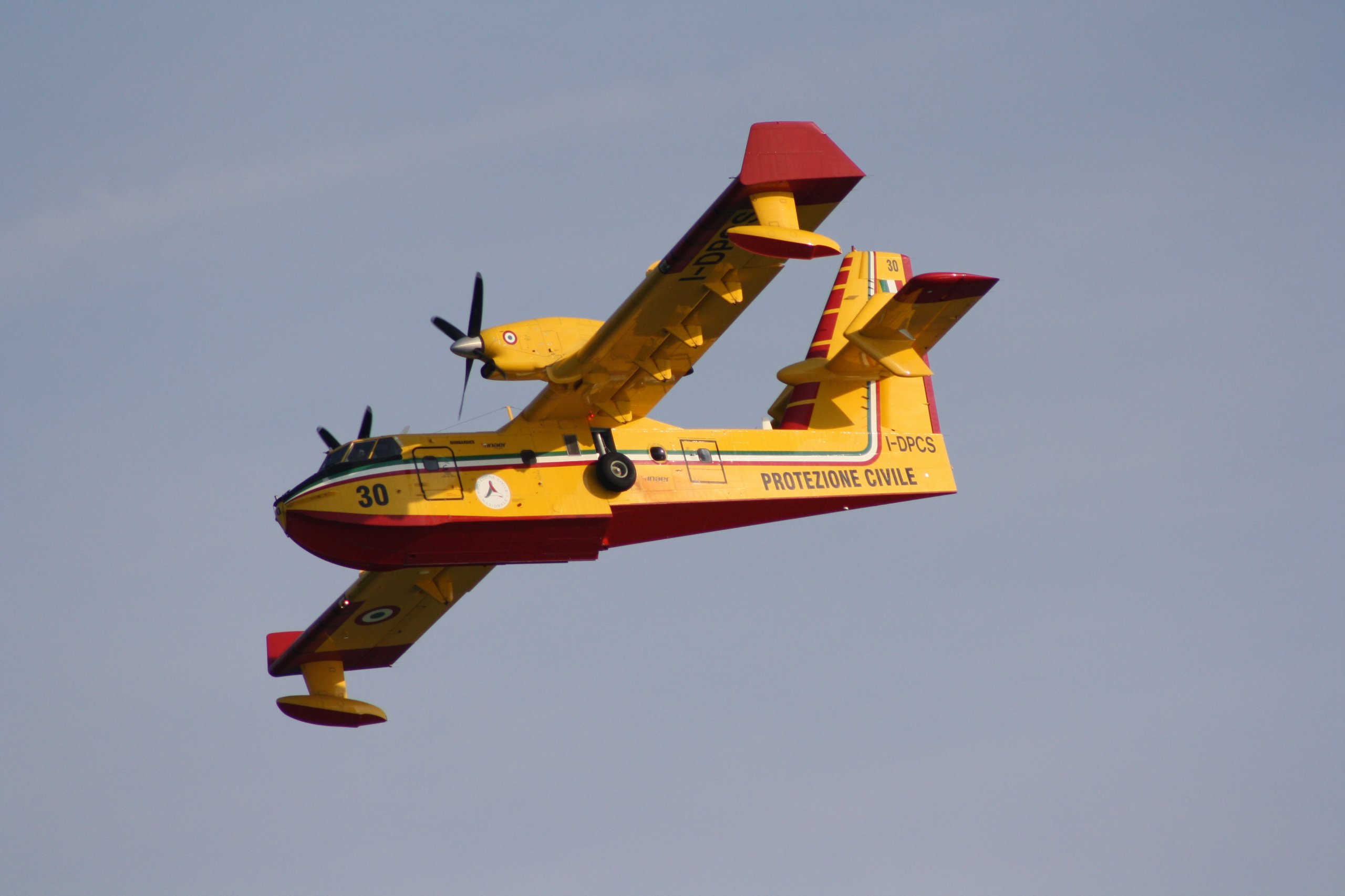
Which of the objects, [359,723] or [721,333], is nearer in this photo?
[721,333]

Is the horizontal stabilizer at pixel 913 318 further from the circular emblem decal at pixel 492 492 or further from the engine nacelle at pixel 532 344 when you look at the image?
the circular emblem decal at pixel 492 492

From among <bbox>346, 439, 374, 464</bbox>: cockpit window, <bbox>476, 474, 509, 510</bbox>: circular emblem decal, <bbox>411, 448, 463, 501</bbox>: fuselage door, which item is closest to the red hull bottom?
<bbox>476, 474, 509, 510</bbox>: circular emblem decal

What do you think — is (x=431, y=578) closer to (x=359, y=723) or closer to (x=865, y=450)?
(x=359, y=723)

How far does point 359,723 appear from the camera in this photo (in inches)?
1111

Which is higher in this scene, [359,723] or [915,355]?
[915,355]

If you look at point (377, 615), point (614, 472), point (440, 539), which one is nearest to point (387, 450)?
point (440, 539)

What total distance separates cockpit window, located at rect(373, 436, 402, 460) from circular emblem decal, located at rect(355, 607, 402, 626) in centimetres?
528

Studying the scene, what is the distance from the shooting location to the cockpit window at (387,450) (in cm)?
2344

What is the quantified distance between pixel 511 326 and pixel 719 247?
322cm

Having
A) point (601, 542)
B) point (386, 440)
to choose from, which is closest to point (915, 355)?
point (601, 542)

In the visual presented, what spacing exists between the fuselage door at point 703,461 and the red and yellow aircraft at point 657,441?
0.02m

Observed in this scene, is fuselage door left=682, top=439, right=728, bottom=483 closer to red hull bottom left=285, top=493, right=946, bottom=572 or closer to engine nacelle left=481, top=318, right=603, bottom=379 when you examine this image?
red hull bottom left=285, top=493, right=946, bottom=572

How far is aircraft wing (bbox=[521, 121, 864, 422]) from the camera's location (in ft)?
70.7

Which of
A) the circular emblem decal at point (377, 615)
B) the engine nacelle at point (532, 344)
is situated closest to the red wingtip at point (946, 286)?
the engine nacelle at point (532, 344)
